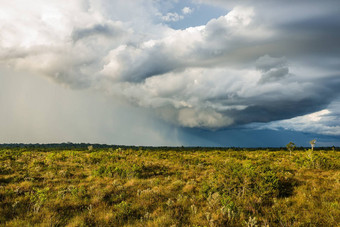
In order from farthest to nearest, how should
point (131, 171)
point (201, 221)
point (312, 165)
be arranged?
point (312, 165), point (131, 171), point (201, 221)

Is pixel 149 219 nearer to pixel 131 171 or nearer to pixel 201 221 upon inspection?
pixel 201 221

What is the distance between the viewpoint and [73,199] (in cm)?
914

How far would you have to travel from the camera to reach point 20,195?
33.0 ft

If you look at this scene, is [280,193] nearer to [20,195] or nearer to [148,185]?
[148,185]

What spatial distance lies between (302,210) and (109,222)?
25.4ft

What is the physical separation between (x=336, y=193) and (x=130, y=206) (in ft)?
33.6

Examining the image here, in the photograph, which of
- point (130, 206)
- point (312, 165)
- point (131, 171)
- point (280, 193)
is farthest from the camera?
point (312, 165)

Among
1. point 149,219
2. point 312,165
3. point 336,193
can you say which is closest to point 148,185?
point 149,219

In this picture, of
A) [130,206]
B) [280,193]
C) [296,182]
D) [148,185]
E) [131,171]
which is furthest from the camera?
[131,171]

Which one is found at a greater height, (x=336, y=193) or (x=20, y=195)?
(x=336, y=193)

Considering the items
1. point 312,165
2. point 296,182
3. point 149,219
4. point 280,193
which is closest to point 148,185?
point 149,219

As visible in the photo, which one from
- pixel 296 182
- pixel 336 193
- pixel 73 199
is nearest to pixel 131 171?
pixel 73 199

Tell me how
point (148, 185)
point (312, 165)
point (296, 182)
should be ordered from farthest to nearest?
point (312, 165)
point (148, 185)
point (296, 182)

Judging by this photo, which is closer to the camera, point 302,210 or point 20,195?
point 302,210
